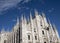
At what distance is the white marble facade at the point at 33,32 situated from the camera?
186 feet

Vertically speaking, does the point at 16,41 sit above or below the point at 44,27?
below

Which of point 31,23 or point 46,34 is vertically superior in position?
point 31,23

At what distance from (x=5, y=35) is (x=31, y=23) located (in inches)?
498

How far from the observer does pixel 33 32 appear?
5806 cm

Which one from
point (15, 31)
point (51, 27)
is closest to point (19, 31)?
point (15, 31)

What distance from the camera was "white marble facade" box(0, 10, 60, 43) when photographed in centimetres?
5672

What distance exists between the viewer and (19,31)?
59.0m

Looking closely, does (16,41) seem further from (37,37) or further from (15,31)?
(37,37)

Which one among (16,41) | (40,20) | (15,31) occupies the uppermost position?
(40,20)

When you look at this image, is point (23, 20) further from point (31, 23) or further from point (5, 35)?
point (5, 35)

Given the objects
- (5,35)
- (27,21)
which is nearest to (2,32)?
(5,35)

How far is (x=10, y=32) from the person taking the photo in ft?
214

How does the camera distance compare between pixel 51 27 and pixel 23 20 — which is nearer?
pixel 23 20

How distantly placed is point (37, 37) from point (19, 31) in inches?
275
